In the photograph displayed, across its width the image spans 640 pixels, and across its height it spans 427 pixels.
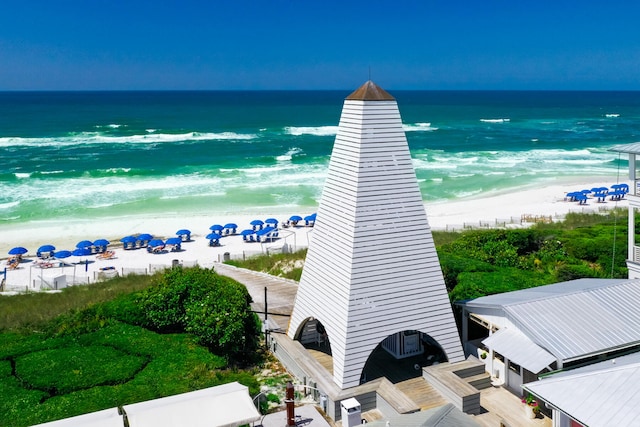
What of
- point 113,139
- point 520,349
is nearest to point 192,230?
point 520,349

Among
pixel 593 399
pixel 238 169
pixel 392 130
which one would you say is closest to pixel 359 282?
pixel 392 130

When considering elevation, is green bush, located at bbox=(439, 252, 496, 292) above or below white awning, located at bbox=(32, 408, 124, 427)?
above

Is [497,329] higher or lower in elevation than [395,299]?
lower

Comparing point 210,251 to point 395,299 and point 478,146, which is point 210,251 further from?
point 478,146

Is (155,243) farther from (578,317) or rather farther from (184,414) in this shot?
(578,317)

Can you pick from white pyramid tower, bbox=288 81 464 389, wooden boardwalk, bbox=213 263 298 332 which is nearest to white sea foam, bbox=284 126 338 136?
wooden boardwalk, bbox=213 263 298 332

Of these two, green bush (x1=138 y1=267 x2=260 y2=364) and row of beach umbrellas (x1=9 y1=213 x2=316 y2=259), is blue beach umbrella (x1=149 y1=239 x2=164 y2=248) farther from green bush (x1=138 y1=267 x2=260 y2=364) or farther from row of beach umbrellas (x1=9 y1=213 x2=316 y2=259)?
green bush (x1=138 y1=267 x2=260 y2=364)

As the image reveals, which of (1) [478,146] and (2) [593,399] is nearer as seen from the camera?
(2) [593,399]
